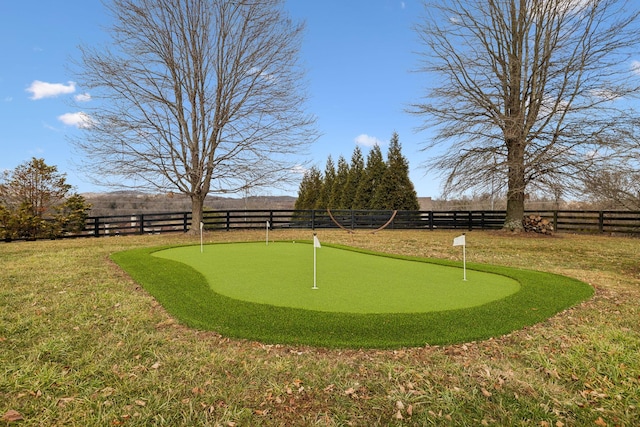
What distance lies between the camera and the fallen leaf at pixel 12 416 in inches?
90.5

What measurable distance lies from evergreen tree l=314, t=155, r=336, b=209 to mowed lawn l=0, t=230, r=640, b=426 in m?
29.5

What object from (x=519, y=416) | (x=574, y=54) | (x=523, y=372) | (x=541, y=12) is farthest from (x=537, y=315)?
(x=541, y=12)

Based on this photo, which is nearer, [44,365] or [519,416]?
[519,416]

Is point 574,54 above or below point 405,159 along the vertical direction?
above

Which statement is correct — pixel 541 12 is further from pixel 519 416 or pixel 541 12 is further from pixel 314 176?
pixel 314 176

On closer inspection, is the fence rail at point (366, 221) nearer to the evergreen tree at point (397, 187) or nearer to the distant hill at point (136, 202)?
the distant hill at point (136, 202)

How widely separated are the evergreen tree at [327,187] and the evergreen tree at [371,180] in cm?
617

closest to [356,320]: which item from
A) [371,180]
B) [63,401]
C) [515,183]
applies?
[63,401]

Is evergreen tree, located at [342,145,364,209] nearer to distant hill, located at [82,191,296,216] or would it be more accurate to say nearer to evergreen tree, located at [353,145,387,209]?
evergreen tree, located at [353,145,387,209]

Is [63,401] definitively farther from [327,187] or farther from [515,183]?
[327,187]

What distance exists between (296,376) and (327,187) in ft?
106

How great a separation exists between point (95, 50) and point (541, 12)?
17679 mm

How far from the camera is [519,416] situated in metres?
2.37

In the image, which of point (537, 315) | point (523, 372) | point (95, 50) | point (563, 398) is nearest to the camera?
point (563, 398)
